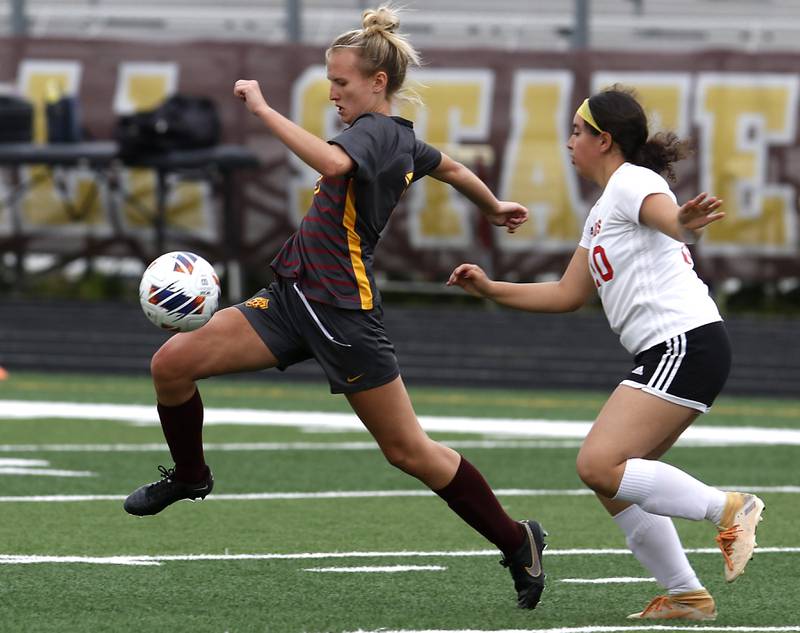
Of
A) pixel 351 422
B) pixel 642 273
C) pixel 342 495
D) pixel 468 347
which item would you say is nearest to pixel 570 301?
pixel 642 273

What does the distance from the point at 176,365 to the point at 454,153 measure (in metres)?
12.6

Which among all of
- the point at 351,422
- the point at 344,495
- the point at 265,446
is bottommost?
the point at 351,422

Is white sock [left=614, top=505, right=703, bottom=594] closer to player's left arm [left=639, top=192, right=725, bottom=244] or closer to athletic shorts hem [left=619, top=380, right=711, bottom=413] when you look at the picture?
athletic shorts hem [left=619, top=380, right=711, bottom=413]

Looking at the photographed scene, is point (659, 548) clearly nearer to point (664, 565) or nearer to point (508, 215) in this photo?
point (664, 565)

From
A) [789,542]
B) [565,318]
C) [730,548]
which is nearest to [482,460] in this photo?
[789,542]

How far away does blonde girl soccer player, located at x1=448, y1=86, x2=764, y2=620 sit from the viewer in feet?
20.2

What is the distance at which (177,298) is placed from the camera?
6.94m

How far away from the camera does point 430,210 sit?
1898 cm

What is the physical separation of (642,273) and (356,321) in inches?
40.4

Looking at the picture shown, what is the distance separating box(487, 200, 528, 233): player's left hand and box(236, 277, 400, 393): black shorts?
2.70ft

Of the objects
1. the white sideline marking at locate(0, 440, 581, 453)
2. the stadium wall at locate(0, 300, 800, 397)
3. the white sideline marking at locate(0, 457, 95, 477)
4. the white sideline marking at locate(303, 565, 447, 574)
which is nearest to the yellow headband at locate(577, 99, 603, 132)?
the white sideline marking at locate(303, 565, 447, 574)

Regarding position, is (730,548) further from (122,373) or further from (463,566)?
(122,373)

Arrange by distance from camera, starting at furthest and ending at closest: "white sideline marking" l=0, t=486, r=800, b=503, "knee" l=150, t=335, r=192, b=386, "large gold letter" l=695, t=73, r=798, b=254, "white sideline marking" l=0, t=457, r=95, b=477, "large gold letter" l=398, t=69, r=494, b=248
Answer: "large gold letter" l=398, t=69, r=494, b=248, "large gold letter" l=695, t=73, r=798, b=254, "white sideline marking" l=0, t=457, r=95, b=477, "white sideline marking" l=0, t=486, r=800, b=503, "knee" l=150, t=335, r=192, b=386

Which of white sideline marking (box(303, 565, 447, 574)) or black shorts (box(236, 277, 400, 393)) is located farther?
white sideline marking (box(303, 565, 447, 574))
